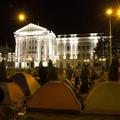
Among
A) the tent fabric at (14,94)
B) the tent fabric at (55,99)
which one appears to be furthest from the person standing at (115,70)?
the tent fabric at (14,94)

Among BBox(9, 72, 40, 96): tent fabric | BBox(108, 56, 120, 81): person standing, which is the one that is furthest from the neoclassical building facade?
BBox(9, 72, 40, 96): tent fabric

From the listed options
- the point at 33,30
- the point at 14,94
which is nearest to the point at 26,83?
the point at 14,94

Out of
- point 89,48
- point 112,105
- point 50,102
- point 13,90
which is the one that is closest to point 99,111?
point 112,105

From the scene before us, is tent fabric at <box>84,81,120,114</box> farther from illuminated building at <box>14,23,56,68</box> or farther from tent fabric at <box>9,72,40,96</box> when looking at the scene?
illuminated building at <box>14,23,56,68</box>

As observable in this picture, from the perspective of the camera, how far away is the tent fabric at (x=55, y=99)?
13.0 metres

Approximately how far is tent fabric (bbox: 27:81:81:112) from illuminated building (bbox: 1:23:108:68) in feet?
264

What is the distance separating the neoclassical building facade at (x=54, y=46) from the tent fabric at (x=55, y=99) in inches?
3172

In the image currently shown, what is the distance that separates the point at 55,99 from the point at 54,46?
8503 centimetres

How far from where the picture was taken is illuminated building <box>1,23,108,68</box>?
95162mm

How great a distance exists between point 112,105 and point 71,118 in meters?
1.60

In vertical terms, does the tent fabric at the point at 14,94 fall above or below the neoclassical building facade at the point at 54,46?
below

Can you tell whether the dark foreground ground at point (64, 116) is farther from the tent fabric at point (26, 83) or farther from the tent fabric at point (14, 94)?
the tent fabric at point (26, 83)

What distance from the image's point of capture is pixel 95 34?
313 ft

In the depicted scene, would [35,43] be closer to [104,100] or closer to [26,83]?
[26,83]
